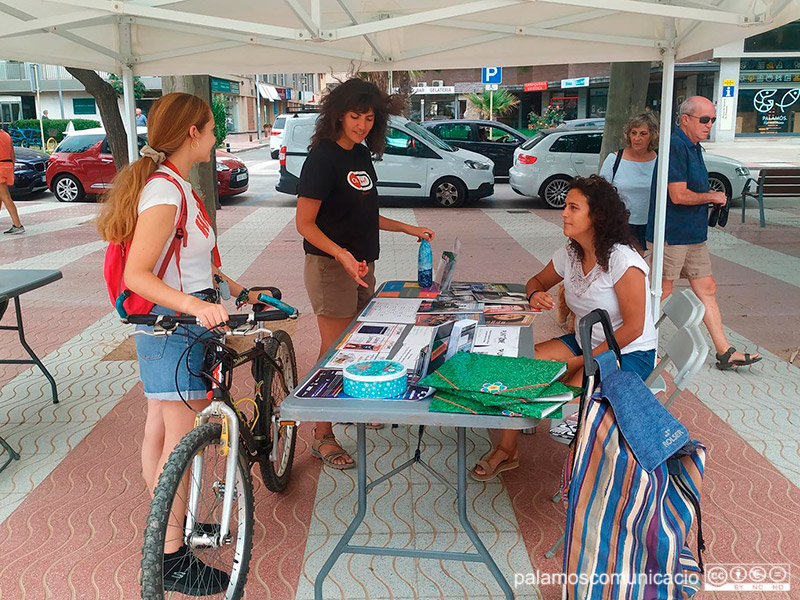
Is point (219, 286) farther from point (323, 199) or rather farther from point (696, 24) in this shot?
point (696, 24)

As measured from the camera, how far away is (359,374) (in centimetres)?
262

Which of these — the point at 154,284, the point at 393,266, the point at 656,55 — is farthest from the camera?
the point at 393,266

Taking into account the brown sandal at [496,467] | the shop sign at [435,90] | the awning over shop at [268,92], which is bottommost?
the brown sandal at [496,467]

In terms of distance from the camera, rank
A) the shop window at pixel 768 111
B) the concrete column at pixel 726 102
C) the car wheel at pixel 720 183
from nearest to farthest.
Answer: the car wheel at pixel 720 183, the concrete column at pixel 726 102, the shop window at pixel 768 111

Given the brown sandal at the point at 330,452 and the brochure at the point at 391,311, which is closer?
the brochure at the point at 391,311

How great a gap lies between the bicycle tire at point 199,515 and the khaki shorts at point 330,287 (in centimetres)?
122

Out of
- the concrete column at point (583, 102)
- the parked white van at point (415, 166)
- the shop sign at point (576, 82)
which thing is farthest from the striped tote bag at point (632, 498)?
the concrete column at point (583, 102)

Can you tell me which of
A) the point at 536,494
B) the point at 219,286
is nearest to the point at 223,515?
the point at 219,286

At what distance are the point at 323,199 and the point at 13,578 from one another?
2084 mm

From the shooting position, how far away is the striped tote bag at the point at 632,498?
2.27 m

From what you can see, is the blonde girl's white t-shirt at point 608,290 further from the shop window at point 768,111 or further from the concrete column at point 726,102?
the shop window at point 768,111

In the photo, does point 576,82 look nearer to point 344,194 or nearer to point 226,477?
point 344,194

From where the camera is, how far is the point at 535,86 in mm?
41625

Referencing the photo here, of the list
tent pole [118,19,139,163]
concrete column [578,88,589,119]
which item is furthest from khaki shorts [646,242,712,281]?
concrete column [578,88,589,119]
